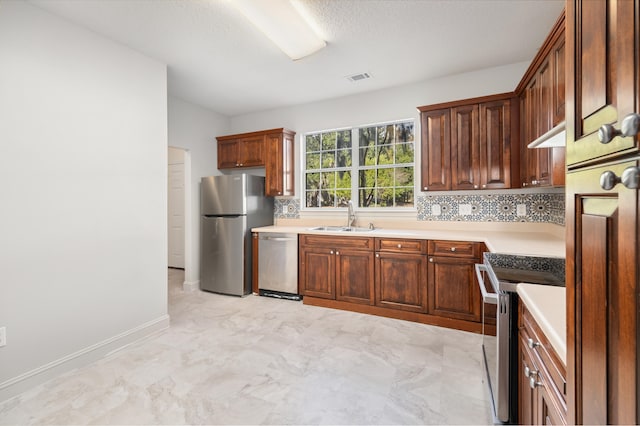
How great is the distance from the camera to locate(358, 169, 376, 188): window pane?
13.4 feet

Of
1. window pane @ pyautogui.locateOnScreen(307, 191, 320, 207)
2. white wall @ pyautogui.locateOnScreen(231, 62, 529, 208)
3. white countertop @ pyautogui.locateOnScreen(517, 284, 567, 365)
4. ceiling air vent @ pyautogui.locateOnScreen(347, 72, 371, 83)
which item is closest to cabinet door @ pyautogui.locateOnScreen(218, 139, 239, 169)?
white wall @ pyautogui.locateOnScreen(231, 62, 529, 208)

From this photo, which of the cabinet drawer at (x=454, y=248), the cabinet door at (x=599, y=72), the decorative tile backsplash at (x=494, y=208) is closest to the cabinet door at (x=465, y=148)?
the decorative tile backsplash at (x=494, y=208)

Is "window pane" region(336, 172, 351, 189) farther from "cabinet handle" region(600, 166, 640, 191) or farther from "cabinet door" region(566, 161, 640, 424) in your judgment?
"cabinet handle" region(600, 166, 640, 191)

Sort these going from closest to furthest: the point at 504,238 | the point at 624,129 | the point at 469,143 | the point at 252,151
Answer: the point at 624,129, the point at 504,238, the point at 469,143, the point at 252,151

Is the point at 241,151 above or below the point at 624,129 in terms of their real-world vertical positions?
above

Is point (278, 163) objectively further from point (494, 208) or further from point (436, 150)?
point (494, 208)

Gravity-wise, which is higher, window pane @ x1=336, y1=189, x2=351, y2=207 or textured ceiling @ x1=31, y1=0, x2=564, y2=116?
textured ceiling @ x1=31, y1=0, x2=564, y2=116

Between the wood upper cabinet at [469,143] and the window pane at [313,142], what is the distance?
1632 mm

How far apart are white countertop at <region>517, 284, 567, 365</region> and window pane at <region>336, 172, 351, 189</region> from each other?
10.2 feet

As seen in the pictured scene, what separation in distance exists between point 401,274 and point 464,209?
111 centimetres

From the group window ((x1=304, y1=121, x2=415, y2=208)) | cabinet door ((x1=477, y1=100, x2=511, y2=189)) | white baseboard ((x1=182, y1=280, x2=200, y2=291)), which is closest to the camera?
cabinet door ((x1=477, y1=100, x2=511, y2=189))

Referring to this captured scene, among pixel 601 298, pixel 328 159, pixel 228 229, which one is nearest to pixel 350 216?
pixel 328 159

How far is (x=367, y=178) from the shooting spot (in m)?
4.11

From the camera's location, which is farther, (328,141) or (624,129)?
(328,141)
